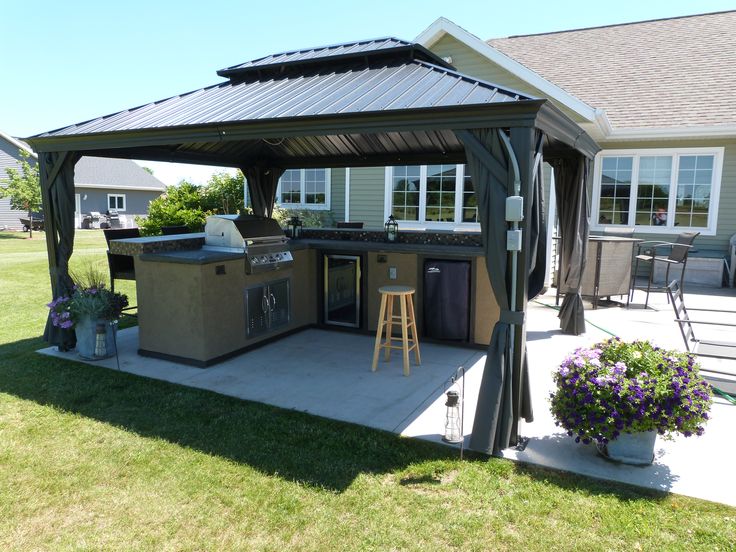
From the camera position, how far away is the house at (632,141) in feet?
35.0

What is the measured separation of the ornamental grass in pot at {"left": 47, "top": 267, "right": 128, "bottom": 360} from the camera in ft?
19.1

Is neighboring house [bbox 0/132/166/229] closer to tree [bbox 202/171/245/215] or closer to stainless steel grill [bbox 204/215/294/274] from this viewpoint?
tree [bbox 202/171/245/215]

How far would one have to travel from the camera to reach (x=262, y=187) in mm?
9188

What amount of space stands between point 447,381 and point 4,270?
12.2m

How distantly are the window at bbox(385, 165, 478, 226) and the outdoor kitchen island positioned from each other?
5.10m

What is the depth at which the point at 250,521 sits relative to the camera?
3021mm

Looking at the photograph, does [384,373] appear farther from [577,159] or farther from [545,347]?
[577,159]

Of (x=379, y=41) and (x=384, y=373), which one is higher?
(x=379, y=41)

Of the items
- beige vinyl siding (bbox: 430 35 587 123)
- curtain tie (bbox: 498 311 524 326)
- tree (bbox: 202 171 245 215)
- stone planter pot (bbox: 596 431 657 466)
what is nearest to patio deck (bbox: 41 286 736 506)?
stone planter pot (bbox: 596 431 657 466)

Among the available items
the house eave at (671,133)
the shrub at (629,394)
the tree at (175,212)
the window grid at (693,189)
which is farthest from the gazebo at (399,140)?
the tree at (175,212)

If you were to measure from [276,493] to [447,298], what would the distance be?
3.71 meters

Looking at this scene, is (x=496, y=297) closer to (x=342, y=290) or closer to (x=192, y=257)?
(x=192, y=257)

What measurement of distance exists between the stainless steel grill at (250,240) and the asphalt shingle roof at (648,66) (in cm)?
820

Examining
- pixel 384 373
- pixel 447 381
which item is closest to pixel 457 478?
pixel 447 381
